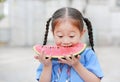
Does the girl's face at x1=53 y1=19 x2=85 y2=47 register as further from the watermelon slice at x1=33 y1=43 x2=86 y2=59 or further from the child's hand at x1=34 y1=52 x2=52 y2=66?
the child's hand at x1=34 y1=52 x2=52 y2=66

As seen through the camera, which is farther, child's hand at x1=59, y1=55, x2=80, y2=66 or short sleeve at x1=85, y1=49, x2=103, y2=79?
short sleeve at x1=85, y1=49, x2=103, y2=79

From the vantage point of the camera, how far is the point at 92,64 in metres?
3.25

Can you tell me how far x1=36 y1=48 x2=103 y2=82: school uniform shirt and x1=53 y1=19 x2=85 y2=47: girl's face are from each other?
0.13 m

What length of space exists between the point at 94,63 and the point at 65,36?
30 cm

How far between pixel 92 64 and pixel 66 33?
0.30 meters

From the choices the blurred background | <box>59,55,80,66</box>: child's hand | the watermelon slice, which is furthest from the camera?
the blurred background

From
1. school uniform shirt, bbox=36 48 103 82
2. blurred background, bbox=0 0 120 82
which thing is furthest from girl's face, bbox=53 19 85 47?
blurred background, bbox=0 0 120 82

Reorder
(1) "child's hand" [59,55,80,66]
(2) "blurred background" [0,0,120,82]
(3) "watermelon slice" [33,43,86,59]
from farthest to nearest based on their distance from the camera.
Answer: (2) "blurred background" [0,0,120,82] < (3) "watermelon slice" [33,43,86,59] < (1) "child's hand" [59,55,80,66]

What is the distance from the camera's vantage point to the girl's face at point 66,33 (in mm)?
3158

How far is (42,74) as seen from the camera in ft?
10.5

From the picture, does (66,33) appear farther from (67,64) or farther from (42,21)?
(42,21)

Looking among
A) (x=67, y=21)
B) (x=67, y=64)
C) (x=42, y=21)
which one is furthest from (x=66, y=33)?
(x=42, y=21)

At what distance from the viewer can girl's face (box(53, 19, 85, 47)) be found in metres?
3.16

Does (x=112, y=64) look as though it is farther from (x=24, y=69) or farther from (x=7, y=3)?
(x=7, y=3)
